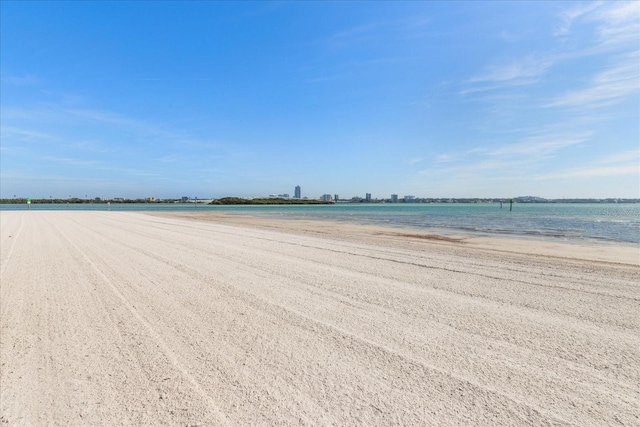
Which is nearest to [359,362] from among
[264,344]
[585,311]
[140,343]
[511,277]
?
[264,344]

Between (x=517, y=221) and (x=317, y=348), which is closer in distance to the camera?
(x=317, y=348)

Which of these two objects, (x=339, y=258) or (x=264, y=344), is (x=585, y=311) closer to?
(x=264, y=344)

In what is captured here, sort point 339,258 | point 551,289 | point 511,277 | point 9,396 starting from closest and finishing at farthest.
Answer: point 9,396, point 551,289, point 511,277, point 339,258

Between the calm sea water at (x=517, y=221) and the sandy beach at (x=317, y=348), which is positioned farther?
the calm sea water at (x=517, y=221)

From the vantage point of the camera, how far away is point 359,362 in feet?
11.8

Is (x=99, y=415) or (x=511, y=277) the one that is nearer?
(x=99, y=415)

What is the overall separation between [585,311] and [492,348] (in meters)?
2.59

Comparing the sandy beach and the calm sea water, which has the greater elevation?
the sandy beach

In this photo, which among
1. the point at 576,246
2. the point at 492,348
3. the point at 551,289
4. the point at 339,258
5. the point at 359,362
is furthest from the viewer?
the point at 576,246

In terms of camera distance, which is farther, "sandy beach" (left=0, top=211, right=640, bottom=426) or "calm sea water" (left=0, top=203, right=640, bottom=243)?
"calm sea water" (left=0, top=203, right=640, bottom=243)

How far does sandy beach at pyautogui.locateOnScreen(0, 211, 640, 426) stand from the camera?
2.82 meters

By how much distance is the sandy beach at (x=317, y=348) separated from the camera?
282 cm

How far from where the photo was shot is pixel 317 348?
3.96 metres

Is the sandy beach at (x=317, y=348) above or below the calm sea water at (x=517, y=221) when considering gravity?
above
